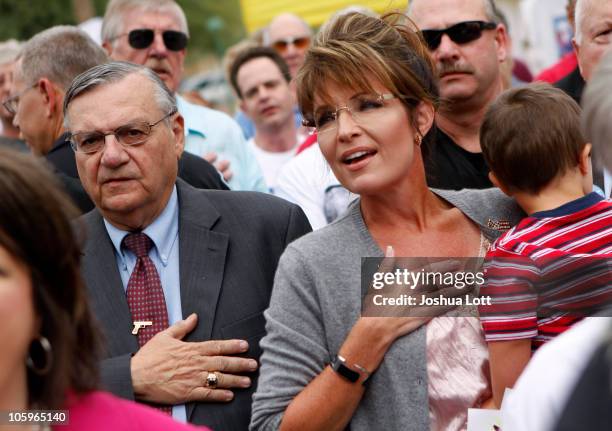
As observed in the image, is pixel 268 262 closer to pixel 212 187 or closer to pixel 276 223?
pixel 276 223

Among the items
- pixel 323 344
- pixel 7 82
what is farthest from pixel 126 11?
pixel 323 344

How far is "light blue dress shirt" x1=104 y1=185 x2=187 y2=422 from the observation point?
382cm

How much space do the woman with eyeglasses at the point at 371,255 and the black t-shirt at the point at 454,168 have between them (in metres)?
0.68

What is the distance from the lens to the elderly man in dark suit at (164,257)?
362 centimetres

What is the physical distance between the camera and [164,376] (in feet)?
11.7

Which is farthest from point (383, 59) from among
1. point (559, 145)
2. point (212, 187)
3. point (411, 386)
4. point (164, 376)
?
point (212, 187)

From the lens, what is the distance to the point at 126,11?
6.48m

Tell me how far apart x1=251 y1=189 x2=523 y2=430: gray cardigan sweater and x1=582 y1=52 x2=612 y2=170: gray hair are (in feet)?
3.77

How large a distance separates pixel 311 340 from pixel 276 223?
0.89 m

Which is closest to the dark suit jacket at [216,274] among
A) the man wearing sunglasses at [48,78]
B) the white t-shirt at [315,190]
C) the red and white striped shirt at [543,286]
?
the white t-shirt at [315,190]

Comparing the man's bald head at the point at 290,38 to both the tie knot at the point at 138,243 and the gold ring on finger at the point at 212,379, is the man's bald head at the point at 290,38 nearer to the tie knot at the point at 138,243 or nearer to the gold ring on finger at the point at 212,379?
the tie knot at the point at 138,243

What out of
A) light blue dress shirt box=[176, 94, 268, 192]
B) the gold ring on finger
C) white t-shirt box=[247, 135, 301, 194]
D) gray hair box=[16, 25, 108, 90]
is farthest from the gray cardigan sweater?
white t-shirt box=[247, 135, 301, 194]

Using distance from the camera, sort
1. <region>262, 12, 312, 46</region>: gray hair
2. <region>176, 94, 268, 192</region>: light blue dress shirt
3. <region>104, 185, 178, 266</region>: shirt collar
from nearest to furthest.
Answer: <region>104, 185, 178, 266</region>: shirt collar
<region>176, 94, 268, 192</region>: light blue dress shirt
<region>262, 12, 312, 46</region>: gray hair

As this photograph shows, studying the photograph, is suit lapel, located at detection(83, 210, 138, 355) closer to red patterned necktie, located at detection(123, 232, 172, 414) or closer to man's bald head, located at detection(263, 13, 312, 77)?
red patterned necktie, located at detection(123, 232, 172, 414)
